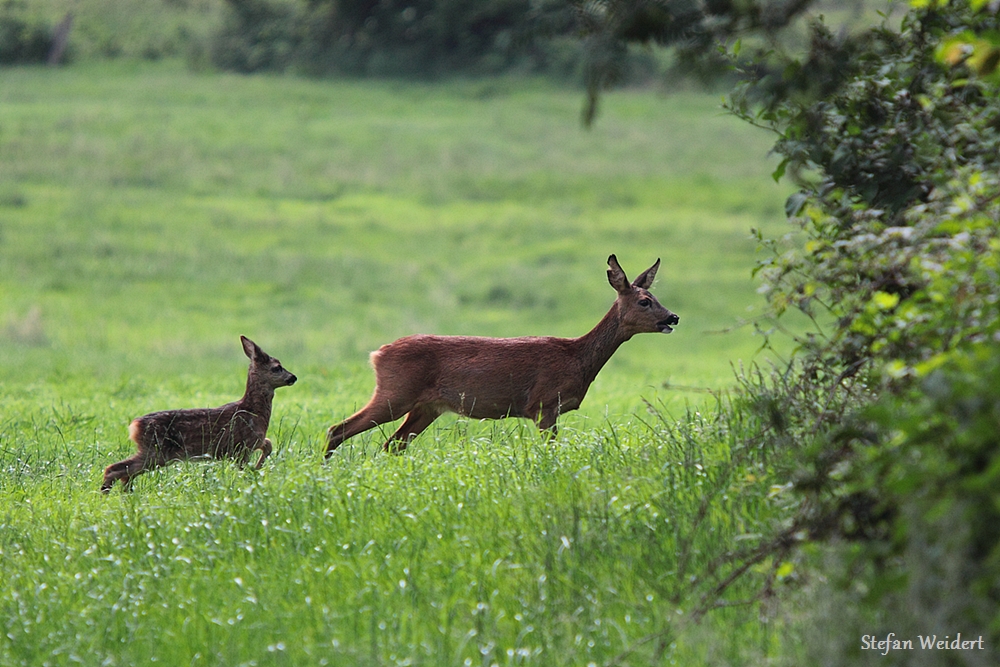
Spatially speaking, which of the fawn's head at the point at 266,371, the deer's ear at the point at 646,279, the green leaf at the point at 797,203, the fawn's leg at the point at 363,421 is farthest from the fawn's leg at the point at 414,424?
the green leaf at the point at 797,203

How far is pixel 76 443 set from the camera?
8711 millimetres

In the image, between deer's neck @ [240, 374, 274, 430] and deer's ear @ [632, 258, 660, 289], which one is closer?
deer's neck @ [240, 374, 274, 430]

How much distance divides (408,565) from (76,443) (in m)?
4.33

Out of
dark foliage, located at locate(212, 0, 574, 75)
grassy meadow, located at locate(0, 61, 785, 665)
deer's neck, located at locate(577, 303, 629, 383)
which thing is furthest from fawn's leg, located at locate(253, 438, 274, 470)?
dark foliage, located at locate(212, 0, 574, 75)

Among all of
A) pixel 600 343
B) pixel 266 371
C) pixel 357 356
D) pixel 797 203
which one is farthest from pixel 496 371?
pixel 357 356

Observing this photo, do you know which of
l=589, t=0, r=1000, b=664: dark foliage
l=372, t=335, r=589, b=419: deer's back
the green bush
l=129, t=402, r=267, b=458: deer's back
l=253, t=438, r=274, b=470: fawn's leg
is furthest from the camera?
the green bush

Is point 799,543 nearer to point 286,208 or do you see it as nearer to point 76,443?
point 76,443

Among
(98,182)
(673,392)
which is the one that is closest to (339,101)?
(98,182)

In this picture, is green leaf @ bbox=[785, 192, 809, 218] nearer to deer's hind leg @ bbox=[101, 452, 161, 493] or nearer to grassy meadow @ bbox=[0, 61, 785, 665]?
grassy meadow @ bbox=[0, 61, 785, 665]

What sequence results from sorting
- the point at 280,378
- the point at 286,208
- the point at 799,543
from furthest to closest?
the point at 286,208
the point at 280,378
the point at 799,543

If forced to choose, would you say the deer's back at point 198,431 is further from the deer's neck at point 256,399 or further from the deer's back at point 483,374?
the deer's back at point 483,374

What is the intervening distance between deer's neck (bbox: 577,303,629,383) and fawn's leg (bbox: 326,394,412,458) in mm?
1275

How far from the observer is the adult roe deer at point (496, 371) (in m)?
8.22

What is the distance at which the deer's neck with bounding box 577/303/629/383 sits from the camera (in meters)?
8.34
